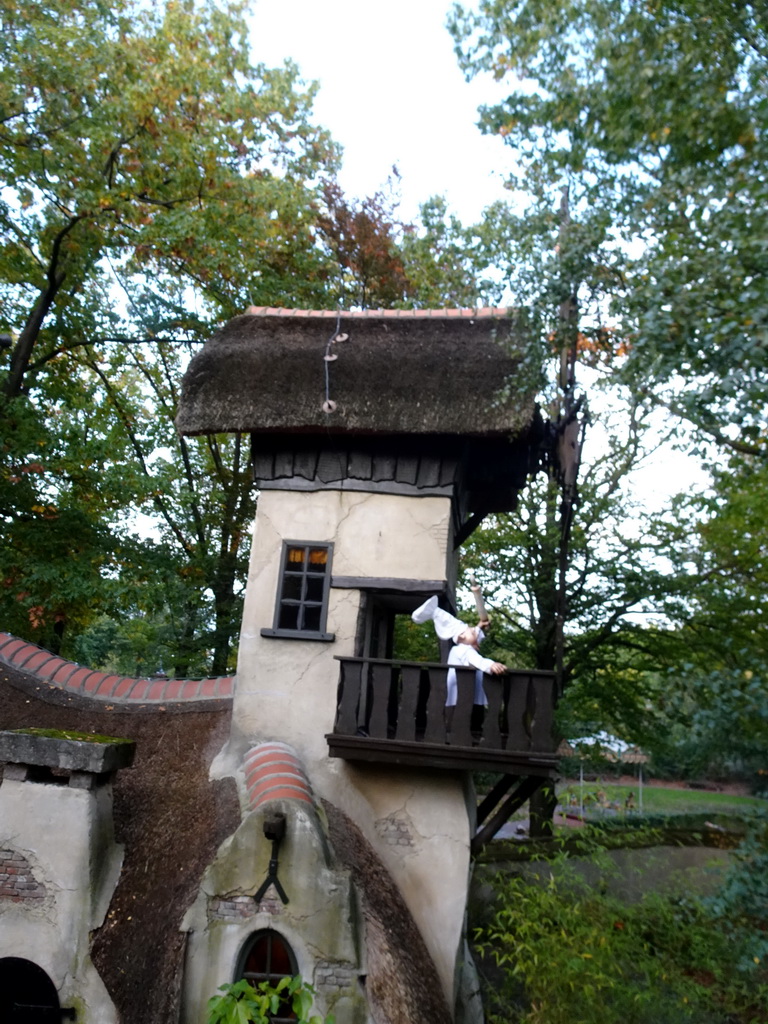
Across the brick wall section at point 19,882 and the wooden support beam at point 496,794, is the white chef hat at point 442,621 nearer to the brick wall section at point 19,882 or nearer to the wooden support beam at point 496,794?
the wooden support beam at point 496,794

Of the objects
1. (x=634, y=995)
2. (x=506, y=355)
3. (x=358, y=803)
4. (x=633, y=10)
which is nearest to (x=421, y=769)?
(x=358, y=803)

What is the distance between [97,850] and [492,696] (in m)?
3.46

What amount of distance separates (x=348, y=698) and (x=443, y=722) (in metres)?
0.89

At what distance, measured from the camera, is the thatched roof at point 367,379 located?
7707 mm

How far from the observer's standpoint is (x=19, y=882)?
6281 mm

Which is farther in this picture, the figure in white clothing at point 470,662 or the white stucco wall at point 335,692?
the white stucco wall at point 335,692

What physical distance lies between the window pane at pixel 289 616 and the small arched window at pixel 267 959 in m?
2.95

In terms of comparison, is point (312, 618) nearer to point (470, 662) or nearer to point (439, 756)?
point (470, 662)

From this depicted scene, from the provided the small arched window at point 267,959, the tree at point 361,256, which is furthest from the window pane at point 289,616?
the tree at point 361,256

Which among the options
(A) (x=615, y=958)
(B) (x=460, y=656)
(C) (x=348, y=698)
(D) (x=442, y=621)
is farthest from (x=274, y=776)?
(A) (x=615, y=958)

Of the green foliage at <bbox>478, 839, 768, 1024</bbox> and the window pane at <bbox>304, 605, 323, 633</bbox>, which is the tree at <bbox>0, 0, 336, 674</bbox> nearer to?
the window pane at <bbox>304, 605, 323, 633</bbox>

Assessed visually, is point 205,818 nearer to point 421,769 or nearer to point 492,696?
point 421,769

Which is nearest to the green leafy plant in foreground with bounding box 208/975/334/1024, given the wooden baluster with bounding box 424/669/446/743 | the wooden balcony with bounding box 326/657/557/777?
the wooden balcony with bounding box 326/657/557/777

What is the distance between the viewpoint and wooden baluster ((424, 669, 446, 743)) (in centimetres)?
697
